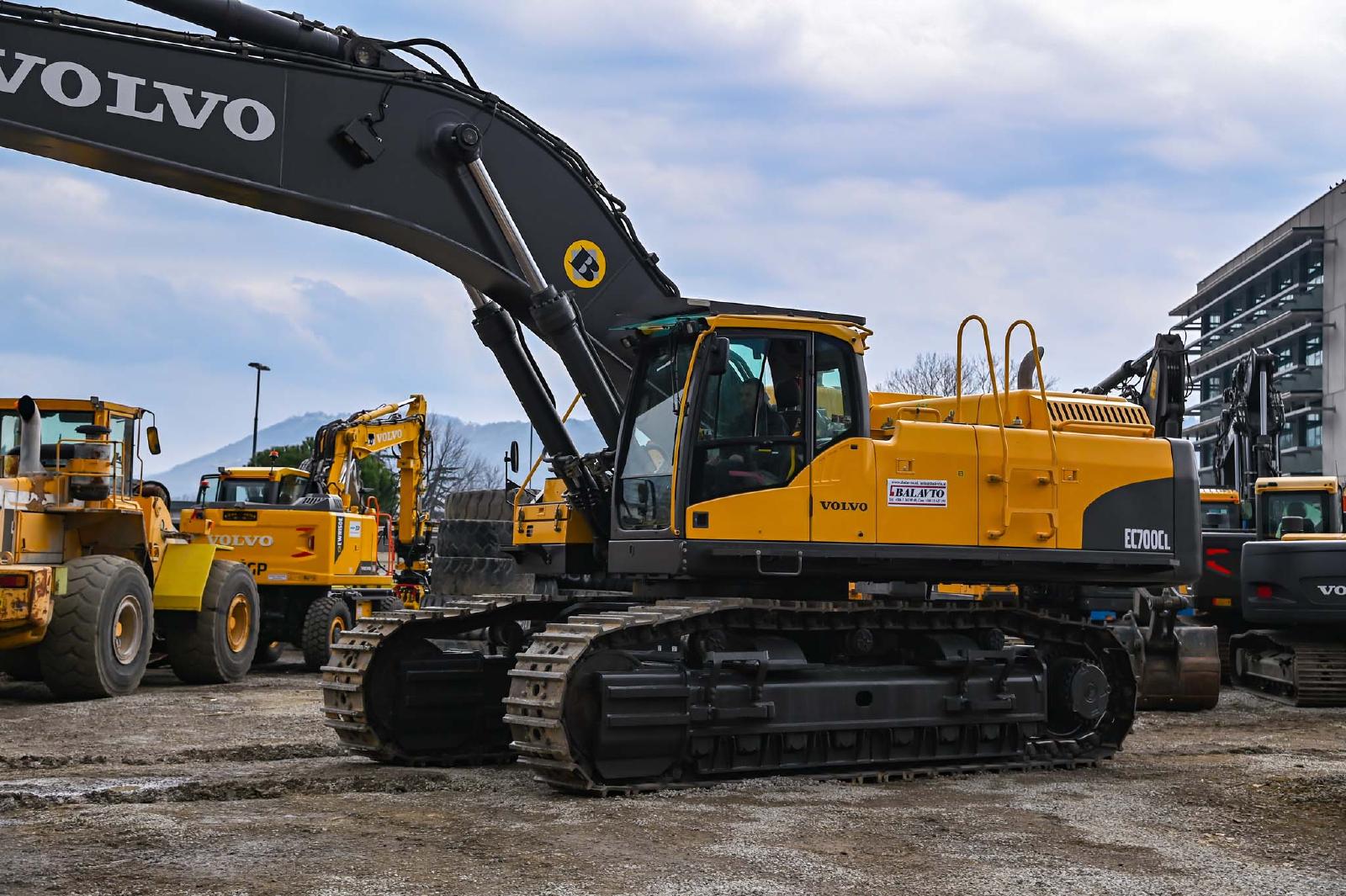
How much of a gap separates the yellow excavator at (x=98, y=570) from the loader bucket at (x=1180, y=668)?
10616 mm

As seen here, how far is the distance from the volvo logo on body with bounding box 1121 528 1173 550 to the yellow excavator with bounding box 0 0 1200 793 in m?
0.02

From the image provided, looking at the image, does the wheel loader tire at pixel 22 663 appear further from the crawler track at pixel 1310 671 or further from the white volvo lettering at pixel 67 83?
the crawler track at pixel 1310 671

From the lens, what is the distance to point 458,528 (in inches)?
1275

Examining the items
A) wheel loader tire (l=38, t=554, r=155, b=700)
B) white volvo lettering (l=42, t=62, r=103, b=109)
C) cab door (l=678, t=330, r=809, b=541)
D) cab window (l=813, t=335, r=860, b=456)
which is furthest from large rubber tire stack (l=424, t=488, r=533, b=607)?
white volvo lettering (l=42, t=62, r=103, b=109)

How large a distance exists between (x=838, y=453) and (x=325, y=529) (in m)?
13.0

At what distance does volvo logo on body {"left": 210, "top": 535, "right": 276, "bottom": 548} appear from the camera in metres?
21.6

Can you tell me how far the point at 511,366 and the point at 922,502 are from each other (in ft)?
10.5

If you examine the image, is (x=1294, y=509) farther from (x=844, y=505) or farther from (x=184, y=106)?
(x=184, y=106)

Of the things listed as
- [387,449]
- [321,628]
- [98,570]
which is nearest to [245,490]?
[387,449]

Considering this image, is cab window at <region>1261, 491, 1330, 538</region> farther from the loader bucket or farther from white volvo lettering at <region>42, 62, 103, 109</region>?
white volvo lettering at <region>42, 62, 103, 109</region>

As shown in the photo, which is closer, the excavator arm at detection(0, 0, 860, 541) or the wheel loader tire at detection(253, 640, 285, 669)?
the excavator arm at detection(0, 0, 860, 541)

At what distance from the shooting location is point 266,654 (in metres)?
23.2

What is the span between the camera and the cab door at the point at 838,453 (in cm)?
1034

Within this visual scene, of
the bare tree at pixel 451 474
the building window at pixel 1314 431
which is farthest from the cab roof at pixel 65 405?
the building window at pixel 1314 431
